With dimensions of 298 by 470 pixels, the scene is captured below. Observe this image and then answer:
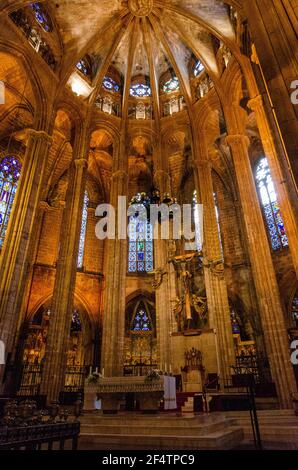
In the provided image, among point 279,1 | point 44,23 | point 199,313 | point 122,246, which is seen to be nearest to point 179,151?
point 122,246

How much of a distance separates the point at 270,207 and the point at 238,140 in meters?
5.61

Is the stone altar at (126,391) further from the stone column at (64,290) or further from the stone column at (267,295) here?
Answer: the stone column at (267,295)

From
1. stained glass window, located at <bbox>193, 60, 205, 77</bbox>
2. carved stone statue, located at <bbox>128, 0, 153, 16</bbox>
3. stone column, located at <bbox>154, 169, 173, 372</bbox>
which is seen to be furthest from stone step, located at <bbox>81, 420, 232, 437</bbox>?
carved stone statue, located at <bbox>128, 0, 153, 16</bbox>

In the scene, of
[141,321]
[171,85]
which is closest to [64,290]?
[141,321]

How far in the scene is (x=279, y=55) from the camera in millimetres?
6027

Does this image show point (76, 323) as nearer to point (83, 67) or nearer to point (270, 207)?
point (270, 207)

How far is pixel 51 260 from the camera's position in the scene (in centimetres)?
1859

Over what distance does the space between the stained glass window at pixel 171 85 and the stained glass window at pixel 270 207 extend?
7.38 meters

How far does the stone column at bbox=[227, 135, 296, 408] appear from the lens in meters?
9.23

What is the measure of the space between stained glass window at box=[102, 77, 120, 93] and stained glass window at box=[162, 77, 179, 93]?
313 centimetres

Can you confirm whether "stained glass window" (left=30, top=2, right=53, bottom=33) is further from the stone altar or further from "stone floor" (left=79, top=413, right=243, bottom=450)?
"stone floor" (left=79, top=413, right=243, bottom=450)

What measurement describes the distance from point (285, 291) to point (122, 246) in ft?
29.6

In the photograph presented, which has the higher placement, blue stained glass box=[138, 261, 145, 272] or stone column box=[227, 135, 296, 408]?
blue stained glass box=[138, 261, 145, 272]

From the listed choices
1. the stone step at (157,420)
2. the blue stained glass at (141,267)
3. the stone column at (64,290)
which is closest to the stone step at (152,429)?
the stone step at (157,420)
